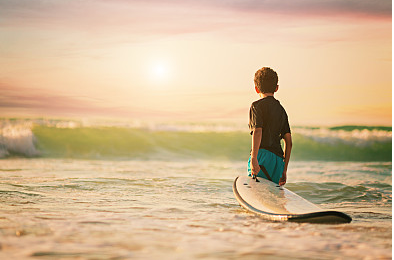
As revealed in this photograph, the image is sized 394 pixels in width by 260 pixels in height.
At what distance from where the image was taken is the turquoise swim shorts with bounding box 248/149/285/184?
404 cm

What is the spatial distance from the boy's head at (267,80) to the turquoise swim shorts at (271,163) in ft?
1.99

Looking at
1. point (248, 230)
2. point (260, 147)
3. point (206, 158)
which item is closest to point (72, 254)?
point (248, 230)

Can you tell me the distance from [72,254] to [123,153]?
15.8 m

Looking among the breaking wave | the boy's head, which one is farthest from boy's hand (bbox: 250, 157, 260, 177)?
the breaking wave

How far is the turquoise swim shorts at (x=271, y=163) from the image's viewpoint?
404 cm

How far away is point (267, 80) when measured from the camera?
4.09 m

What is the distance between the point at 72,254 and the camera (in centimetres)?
251

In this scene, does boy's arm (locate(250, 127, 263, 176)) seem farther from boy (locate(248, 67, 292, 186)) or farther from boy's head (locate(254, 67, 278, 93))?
boy's head (locate(254, 67, 278, 93))

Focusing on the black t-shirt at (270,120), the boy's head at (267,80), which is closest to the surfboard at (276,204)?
the black t-shirt at (270,120)

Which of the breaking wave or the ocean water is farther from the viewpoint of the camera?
the breaking wave

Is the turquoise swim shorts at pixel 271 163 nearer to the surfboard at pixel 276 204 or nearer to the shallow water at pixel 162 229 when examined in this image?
the surfboard at pixel 276 204

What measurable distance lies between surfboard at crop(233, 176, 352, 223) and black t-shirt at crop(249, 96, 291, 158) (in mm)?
370

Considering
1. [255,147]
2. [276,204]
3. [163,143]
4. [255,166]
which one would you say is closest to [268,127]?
[255,147]

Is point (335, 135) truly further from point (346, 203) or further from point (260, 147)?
point (260, 147)
